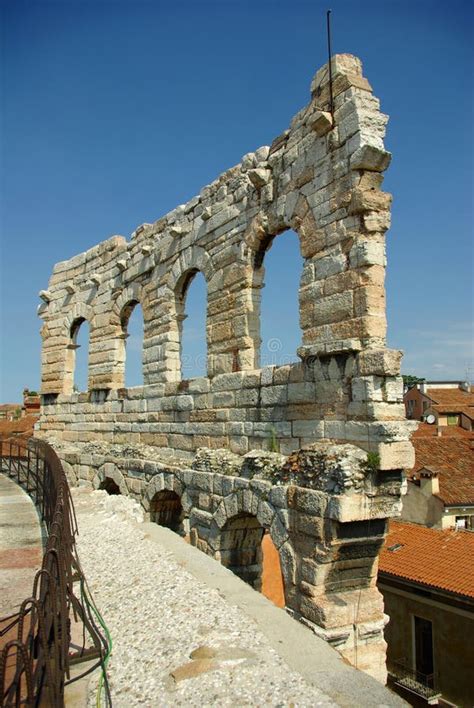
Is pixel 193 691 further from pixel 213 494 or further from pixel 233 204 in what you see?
pixel 233 204

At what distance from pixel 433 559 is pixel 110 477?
293 inches

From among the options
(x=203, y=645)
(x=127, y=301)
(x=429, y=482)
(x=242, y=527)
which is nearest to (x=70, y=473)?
(x=127, y=301)

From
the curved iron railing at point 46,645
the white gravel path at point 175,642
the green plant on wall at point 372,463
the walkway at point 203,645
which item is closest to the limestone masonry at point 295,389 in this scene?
the green plant on wall at point 372,463

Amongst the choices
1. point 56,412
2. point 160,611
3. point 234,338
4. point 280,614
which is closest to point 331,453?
point 280,614

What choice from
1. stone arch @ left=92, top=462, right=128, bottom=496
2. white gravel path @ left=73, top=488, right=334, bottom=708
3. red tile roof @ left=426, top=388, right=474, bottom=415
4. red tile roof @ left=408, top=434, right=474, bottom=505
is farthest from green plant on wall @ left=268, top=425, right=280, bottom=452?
red tile roof @ left=426, top=388, right=474, bottom=415

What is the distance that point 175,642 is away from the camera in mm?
4613

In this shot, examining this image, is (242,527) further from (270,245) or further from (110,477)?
(110,477)

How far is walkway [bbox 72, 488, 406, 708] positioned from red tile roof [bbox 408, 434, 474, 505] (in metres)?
12.6

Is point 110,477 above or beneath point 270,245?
beneath

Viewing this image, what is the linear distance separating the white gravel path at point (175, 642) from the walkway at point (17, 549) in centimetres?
65

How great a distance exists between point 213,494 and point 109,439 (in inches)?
195

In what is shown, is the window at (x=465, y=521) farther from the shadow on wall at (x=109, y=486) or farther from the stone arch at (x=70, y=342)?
the stone arch at (x=70, y=342)

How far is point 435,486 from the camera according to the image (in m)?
17.7

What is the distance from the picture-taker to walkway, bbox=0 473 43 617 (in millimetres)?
5039
